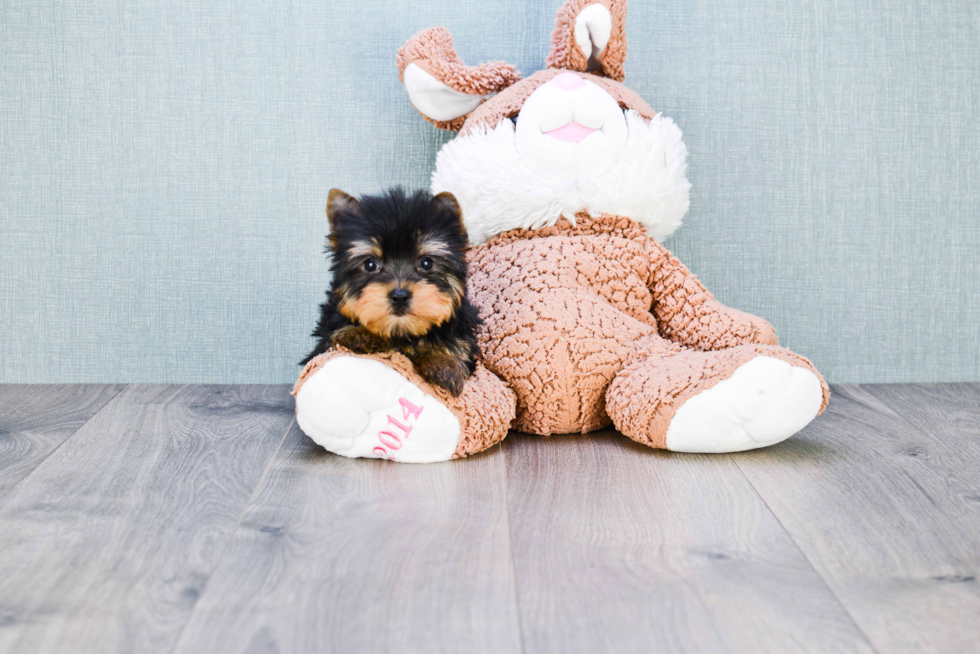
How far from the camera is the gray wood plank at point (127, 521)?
852mm

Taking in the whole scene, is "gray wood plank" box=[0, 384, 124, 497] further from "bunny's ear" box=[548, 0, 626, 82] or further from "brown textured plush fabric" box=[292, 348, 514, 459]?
"bunny's ear" box=[548, 0, 626, 82]

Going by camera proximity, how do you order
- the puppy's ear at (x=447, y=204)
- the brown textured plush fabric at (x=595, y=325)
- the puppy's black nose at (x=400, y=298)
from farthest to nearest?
the brown textured plush fabric at (x=595, y=325)
the puppy's ear at (x=447, y=204)
the puppy's black nose at (x=400, y=298)

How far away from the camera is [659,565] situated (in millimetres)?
982

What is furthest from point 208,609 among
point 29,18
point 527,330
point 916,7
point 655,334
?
point 916,7

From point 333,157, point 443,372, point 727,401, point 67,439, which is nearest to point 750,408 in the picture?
point 727,401

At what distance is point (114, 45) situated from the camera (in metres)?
1.89

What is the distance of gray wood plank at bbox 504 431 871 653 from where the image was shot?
832 mm

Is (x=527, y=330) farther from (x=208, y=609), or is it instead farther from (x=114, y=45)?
(x=114, y=45)

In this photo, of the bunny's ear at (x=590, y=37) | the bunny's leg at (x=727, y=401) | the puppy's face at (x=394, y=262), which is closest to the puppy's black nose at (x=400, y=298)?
the puppy's face at (x=394, y=262)

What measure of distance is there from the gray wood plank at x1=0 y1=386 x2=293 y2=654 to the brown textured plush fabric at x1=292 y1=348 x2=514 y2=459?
0.25 metres

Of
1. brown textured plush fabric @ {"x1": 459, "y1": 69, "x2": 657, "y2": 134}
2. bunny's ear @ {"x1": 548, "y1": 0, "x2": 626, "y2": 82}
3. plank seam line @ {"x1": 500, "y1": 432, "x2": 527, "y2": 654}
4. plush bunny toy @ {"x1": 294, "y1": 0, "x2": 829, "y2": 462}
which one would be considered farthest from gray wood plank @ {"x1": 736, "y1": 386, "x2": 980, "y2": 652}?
bunny's ear @ {"x1": 548, "y1": 0, "x2": 626, "y2": 82}

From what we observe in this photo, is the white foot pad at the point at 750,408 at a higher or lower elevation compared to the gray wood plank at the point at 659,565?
higher

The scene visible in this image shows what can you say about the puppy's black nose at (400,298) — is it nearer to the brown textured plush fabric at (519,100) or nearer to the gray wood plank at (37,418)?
the brown textured plush fabric at (519,100)

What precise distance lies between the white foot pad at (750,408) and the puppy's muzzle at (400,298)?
0.52 m
